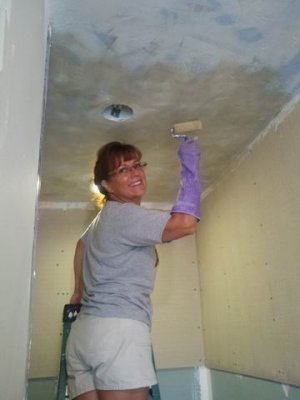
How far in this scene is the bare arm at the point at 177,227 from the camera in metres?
1.18

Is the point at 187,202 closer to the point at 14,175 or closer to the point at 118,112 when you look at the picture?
the point at 118,112

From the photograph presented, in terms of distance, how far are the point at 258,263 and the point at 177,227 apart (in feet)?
2.71

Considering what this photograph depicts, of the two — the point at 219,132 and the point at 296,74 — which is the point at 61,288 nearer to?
the point at 219,132

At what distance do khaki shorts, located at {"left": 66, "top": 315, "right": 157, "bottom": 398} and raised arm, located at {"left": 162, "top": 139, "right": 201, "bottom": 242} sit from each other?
12.9 inches

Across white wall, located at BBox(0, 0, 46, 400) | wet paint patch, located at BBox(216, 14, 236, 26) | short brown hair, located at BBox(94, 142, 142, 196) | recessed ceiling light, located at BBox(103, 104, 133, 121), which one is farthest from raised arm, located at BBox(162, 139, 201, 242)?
white wall, located at BBox(0, 0, 46, 400)

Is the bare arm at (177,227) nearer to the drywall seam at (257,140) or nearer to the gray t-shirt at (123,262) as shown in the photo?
the gray t-shirt at (123,262)

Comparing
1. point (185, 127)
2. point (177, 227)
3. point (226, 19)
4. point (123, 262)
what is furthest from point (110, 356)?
point (226, 19)

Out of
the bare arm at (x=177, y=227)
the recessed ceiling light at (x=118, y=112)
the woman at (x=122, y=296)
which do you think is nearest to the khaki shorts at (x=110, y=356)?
the woman at (x=122, y=296)

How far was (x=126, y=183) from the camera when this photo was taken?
57.5 inches

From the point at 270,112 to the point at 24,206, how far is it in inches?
53.2

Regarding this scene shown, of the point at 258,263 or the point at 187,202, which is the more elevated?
the point at 187,202

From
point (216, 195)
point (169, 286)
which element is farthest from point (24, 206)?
point (169, 286)

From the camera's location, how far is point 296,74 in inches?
56.4

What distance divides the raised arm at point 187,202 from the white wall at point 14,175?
585 millimetres
